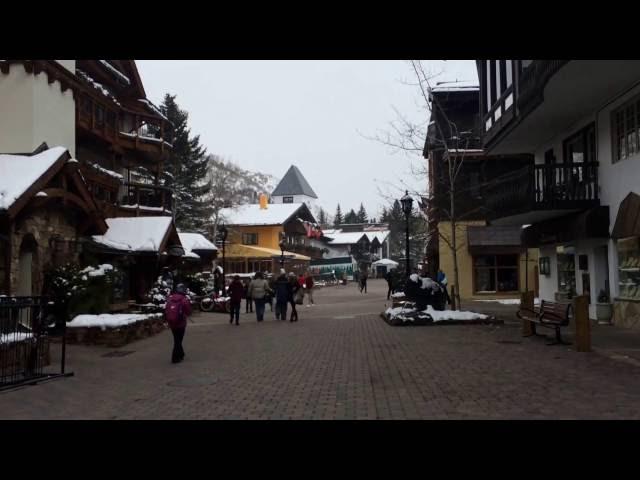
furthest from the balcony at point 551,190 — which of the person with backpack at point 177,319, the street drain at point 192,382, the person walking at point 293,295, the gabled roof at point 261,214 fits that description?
the gabled roof at point 261,214

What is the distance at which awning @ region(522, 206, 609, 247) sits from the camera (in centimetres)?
1658

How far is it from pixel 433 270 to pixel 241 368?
96.7 feet

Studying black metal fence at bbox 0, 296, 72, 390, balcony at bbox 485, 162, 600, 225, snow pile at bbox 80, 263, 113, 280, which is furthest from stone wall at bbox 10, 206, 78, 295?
balcony at bbox 485, 162, 600, 225

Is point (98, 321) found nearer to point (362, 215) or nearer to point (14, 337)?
point (14, 337)

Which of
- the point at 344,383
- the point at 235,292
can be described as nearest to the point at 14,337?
the point at 344,383

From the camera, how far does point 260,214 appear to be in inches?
2697

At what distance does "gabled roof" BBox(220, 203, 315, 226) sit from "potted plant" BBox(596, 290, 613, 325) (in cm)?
4876

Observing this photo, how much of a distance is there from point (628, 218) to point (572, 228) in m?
2.76

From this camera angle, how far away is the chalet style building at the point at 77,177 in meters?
15.4

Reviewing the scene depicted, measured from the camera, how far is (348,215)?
492 ft

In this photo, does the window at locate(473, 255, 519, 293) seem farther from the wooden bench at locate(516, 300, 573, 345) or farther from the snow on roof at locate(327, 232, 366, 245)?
the snow on roof at locate(327, 232, 366, 245)
